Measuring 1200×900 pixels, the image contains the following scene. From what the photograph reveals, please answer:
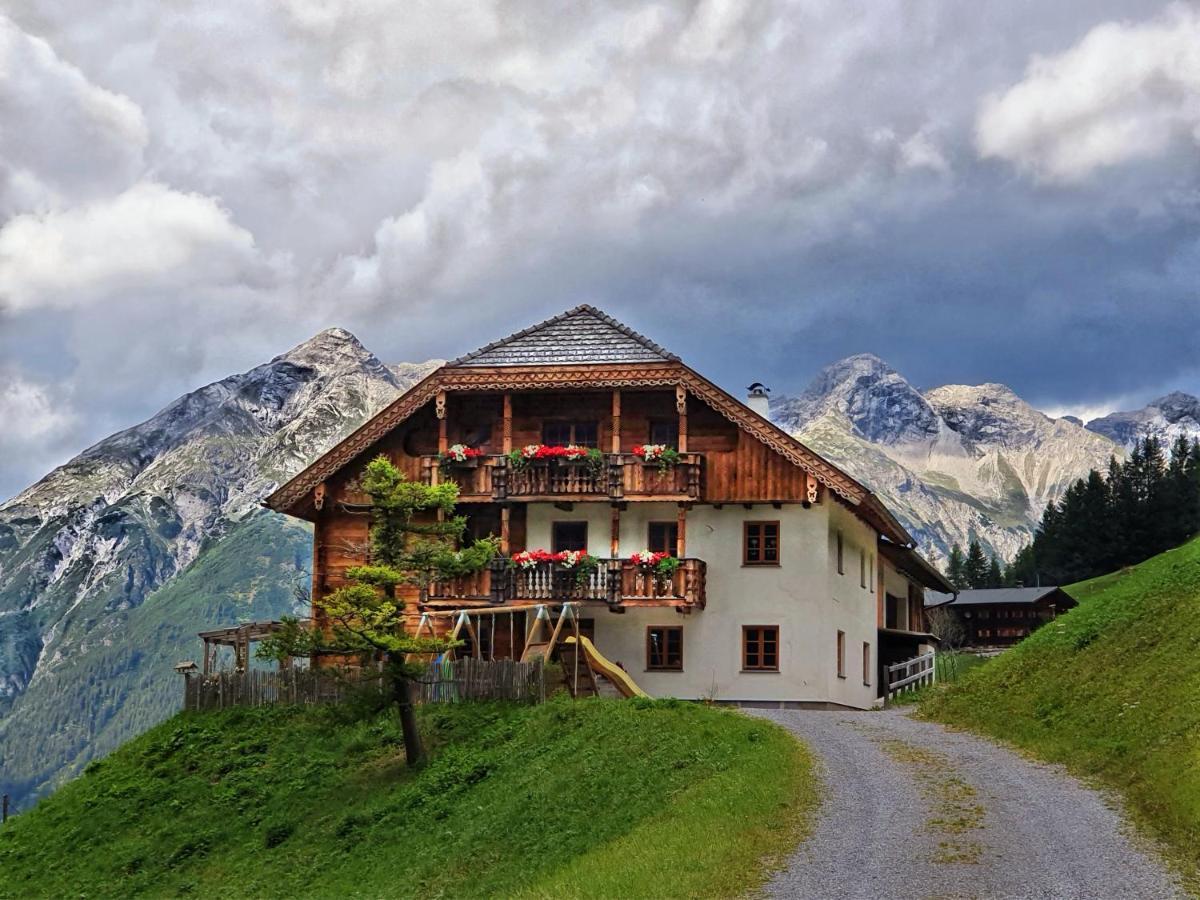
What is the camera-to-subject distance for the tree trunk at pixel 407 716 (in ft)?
122

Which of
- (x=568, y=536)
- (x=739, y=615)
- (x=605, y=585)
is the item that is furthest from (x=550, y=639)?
→ (x=739, y=615)

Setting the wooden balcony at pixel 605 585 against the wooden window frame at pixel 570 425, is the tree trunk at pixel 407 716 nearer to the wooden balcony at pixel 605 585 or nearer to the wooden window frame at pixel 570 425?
the wooden balcony at pixel 605 585

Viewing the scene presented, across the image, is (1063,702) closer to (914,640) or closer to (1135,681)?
(1135,681)

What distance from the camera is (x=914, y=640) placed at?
6331 centimetres

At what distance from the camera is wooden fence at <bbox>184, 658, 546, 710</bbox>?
39750 millimetres

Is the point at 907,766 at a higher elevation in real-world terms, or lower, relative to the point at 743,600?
lower

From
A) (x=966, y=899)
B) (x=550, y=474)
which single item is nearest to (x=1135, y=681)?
(x=966, y=899)

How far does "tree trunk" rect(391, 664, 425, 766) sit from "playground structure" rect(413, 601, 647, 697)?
3.16m

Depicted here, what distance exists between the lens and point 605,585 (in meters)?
46.4

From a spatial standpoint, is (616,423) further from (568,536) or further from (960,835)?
(960,835)

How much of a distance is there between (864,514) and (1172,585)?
11462 mm

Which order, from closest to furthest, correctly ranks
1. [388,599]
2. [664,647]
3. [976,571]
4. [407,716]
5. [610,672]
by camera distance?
1. [407,716]
2. [388,599]
3. [610,672]
4. [664,647]
5. [976,571]

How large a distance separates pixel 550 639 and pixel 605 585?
259 cm

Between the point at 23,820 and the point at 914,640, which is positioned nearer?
the point at 23,820
